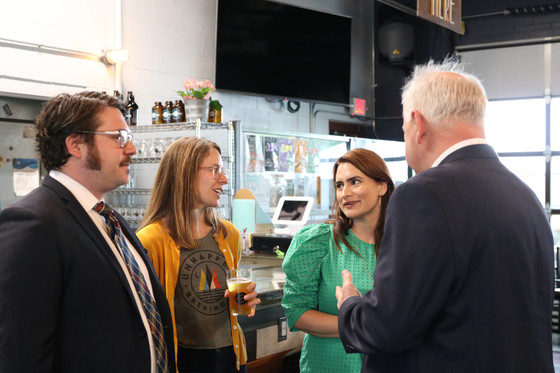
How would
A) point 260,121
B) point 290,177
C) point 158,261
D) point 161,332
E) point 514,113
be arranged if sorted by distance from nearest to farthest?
point 161,332
point 158,261
point 290,177
point 260,121
point 514,113

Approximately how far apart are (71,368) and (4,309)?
0.22m

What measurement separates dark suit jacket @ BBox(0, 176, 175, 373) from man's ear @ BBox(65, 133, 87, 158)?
0.30ft

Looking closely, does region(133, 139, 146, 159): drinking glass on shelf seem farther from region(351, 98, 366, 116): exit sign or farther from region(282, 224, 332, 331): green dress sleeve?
region(351, 98, 366, 116): exit sign

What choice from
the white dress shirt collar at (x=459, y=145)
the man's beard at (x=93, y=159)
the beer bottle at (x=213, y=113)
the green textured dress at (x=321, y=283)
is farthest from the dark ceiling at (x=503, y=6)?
the man's beard at (x=93, y=159)

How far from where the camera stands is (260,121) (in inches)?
280

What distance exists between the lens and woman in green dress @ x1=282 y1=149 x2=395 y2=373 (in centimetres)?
214

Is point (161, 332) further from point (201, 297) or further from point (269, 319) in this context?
point (269, 319)

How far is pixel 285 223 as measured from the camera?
4.42 m

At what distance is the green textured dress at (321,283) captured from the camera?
2.14 metres

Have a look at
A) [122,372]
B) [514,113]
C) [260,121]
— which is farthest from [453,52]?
[122,372]

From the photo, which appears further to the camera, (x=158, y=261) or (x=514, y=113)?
(x=514, y=113)

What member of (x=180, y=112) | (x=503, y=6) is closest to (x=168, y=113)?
(x=180, y=112)

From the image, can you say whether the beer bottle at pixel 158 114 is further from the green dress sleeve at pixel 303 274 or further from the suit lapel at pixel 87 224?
the suit lapel at pixel 87 224

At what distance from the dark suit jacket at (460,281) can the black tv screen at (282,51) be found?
519 centimetres
